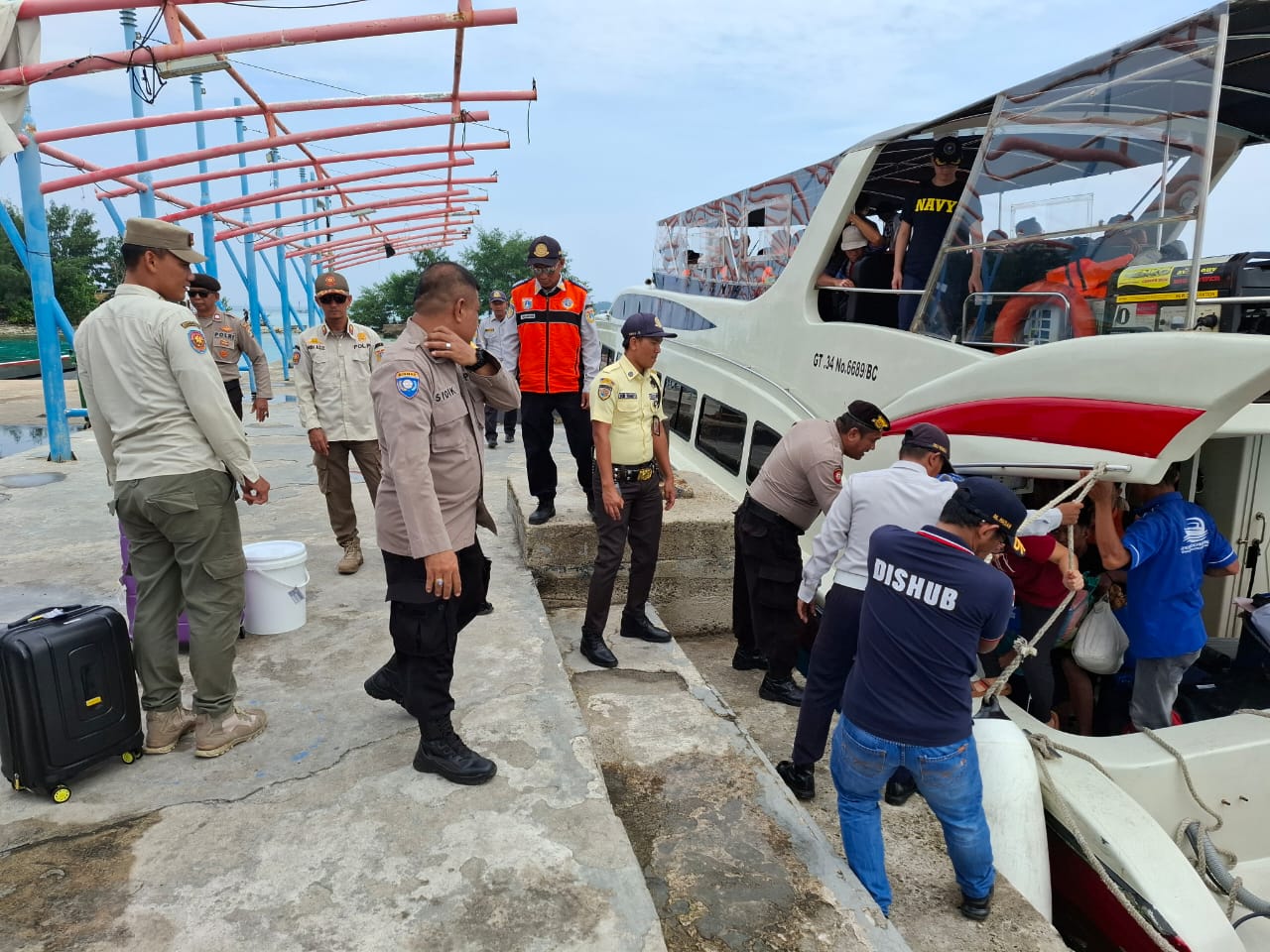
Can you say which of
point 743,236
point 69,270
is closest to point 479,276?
point 69,270

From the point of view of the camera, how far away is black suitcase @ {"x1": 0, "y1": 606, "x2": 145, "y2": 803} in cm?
239

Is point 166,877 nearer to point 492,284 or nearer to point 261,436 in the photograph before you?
point 261,436

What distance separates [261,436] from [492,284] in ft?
92.9

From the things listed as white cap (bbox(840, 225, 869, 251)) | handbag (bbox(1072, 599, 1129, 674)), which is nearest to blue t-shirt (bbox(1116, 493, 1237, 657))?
handbag (bbox(1072, 599, 1129, 674))

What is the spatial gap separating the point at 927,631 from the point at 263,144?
8221 mm

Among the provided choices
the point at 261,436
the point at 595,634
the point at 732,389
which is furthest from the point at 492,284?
the point at 595,634

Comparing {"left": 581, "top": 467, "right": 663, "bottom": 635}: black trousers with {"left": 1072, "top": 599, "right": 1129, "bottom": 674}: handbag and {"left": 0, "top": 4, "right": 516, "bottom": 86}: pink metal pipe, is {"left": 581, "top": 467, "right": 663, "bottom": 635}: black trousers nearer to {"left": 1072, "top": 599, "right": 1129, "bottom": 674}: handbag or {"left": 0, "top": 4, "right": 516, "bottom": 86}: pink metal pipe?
{"left": 1072, "top": 599, "right": 1129, "bottom": 674}: handbag

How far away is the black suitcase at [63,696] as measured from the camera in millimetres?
2393

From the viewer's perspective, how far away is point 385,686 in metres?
2.94

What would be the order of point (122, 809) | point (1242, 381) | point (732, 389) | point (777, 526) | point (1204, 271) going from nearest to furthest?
point (122, 809)
point (1242, 381)
point (1204, 271)
point (777, 526)
point (732, 389)

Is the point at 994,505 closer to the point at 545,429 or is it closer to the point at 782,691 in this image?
the point at 782,691

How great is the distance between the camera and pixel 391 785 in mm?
2586

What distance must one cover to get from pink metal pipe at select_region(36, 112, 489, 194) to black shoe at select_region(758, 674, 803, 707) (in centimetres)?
693

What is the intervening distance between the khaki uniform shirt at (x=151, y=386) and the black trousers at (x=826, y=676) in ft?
8.06
